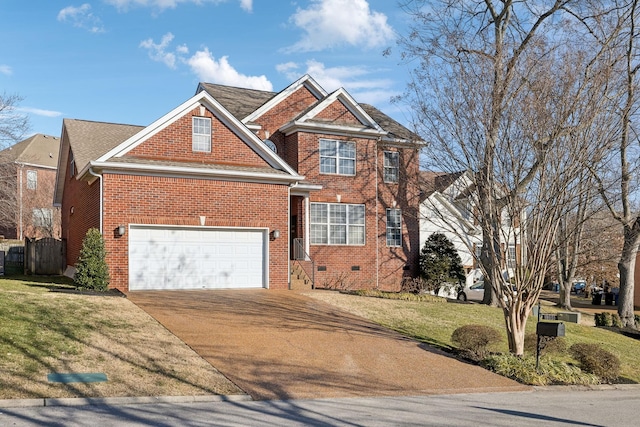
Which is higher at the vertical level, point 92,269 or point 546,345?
point 92,269

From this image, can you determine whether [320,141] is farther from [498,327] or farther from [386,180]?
[498,327]

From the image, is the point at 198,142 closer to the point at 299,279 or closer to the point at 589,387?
the point at 299,279

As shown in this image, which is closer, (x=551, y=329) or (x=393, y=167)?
(x=551, y=329)

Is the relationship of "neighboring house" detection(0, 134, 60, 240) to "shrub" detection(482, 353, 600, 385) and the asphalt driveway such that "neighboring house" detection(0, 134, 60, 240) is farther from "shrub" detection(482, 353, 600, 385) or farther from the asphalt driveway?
"shrub" detection(482, 353, 600, 385)

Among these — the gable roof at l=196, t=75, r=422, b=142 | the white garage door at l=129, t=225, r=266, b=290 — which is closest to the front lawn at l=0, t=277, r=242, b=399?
the white garage door at l=129, t=225, r=266, b=290

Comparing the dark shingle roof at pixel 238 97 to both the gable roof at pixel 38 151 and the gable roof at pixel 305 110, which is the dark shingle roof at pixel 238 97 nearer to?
the gable roof at pixel 305 110

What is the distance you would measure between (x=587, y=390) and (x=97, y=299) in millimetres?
12075

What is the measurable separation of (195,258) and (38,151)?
33.4 metres

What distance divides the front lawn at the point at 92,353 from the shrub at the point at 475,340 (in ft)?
22.3

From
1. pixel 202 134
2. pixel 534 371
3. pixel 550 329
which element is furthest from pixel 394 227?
pixel 534 371

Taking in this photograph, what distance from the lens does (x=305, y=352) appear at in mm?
14617

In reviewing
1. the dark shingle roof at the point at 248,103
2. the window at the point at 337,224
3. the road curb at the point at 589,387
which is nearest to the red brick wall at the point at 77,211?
the dark shingle roof at the point at 248,103

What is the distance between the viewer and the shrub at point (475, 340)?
1634 centimetres

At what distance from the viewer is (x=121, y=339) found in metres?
13.6
